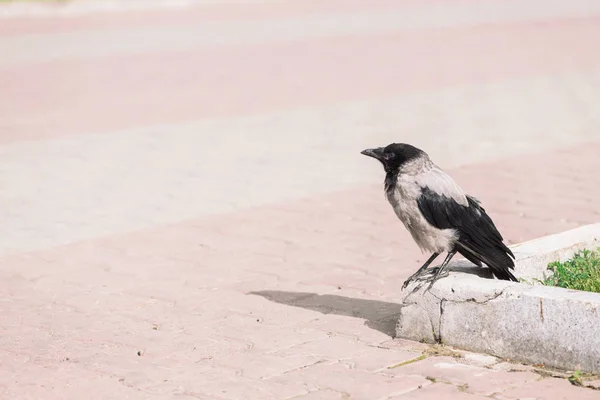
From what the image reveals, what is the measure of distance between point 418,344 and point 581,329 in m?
0.84

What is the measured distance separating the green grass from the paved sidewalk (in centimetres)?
79

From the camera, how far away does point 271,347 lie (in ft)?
17.2

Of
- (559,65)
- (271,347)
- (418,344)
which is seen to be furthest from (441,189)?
(559,65)

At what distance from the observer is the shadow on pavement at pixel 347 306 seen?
223 inches

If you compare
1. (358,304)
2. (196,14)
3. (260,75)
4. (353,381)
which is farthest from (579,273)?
(196,14)

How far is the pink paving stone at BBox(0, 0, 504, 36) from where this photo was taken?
23453mm

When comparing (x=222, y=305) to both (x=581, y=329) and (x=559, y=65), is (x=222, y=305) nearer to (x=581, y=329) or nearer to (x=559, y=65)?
(x=581, y=329)

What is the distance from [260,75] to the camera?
52.1 feet

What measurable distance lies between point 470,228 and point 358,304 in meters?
1.03

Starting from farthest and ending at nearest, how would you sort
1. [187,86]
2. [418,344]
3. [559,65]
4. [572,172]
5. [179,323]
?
1. [559,65]
2. [187,86]
3. [572,172]
4. [179,323]
5. [418,344]

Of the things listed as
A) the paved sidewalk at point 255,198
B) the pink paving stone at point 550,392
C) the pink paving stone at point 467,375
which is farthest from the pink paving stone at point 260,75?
the pink paving stone at point 550,392

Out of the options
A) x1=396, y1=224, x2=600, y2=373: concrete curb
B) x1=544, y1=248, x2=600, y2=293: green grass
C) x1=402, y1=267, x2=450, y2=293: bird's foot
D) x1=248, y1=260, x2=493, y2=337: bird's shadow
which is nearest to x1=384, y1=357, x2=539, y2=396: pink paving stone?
x1=396, y1=224, x2=600, y2=373: concrete curb

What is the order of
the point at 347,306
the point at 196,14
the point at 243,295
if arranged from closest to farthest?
1. the point at 347,306
2. the point at 243,295
3. the point at 196,14

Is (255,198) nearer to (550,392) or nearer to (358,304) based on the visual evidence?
(358,304)
